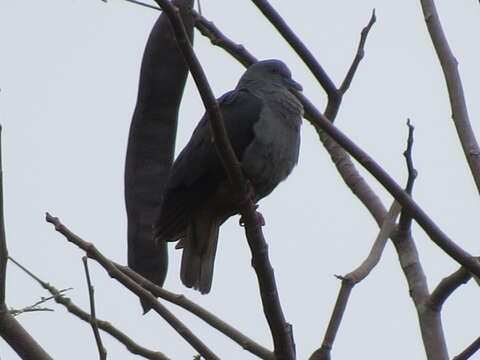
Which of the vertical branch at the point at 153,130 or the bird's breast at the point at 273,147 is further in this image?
the bird's breast at the point at 273,147

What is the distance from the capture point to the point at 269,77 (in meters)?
5.12

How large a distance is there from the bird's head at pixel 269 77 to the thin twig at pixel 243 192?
1.99m

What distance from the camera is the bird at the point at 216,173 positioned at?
431cm

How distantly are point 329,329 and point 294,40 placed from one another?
1.50 m

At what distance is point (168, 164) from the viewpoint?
4.08 m

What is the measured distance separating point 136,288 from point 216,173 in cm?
175

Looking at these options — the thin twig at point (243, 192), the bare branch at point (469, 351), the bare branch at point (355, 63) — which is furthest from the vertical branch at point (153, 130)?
the bare branch at point (469, 351)

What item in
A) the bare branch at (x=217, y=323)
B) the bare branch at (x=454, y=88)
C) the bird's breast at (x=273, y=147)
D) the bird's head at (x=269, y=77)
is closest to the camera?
the bare branch at (x=217, y=323)

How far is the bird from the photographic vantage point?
4312 millimetres

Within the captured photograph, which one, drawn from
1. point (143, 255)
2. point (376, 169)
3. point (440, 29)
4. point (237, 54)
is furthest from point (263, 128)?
point (376, 169)

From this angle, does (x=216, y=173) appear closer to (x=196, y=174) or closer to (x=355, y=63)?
(x=196, y=174)

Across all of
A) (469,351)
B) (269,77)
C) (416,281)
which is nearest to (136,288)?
(469,351)

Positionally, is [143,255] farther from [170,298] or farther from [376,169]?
[376,169]

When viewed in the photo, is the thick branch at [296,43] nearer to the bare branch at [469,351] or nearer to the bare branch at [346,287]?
the bare branch at [346,287]
